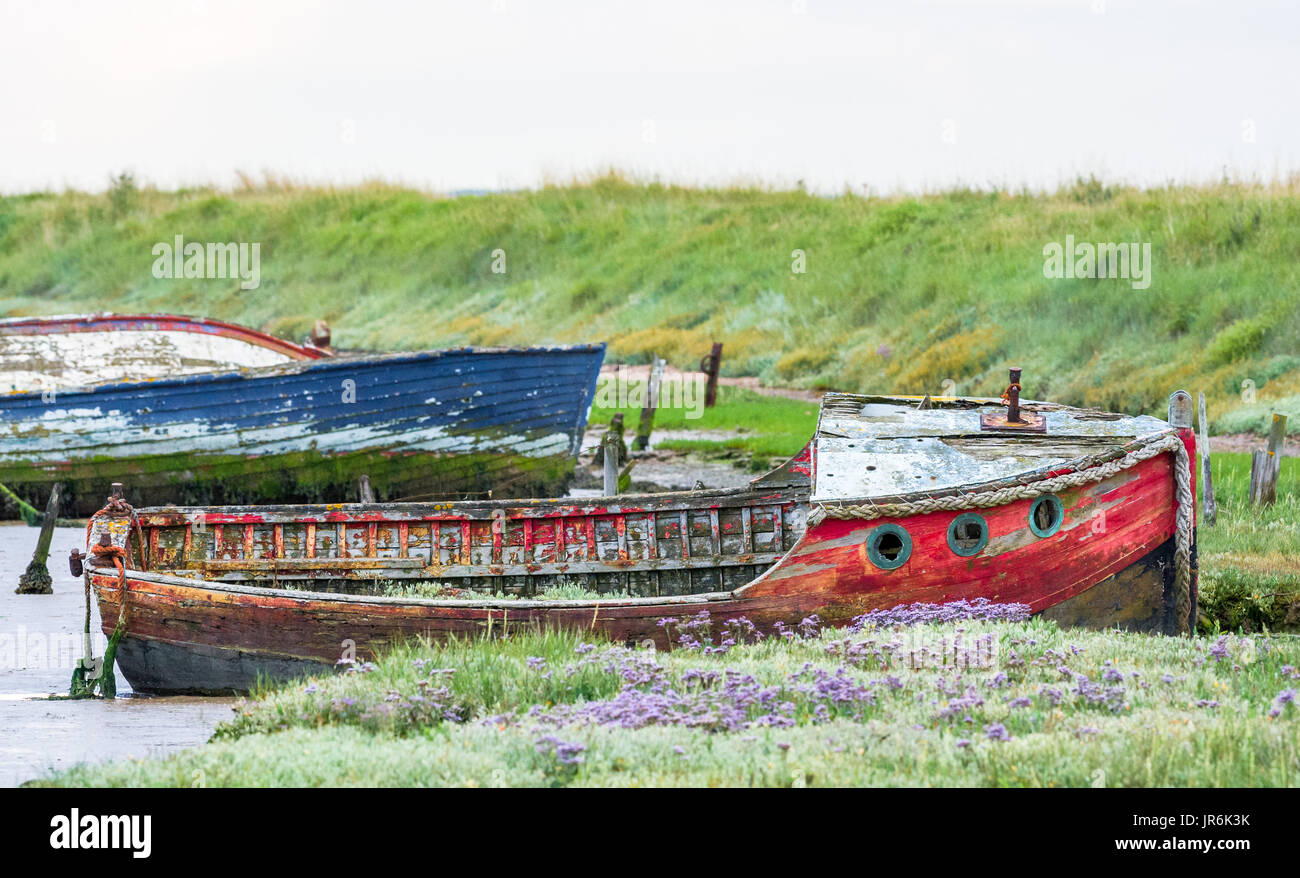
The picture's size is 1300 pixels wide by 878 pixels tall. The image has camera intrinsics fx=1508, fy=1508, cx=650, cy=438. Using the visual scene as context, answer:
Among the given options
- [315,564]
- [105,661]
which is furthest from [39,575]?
[105,661]

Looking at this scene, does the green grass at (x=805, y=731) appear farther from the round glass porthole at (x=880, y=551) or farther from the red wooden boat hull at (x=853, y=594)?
the round glass porthole at (x=880, y=551)

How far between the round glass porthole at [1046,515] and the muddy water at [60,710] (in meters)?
5.28

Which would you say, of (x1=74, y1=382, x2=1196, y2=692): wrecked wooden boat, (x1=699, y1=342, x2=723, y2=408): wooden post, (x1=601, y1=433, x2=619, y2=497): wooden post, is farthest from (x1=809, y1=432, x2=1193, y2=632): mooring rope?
(x1=699, y1=342, x2=723, y2=408): wooden post

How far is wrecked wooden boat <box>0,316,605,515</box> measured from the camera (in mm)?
17547

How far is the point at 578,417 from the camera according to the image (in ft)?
62.3

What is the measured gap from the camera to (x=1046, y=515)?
978cm

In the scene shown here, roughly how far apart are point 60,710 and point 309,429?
26.7 feet

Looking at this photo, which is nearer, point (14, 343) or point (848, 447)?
point (848, 447)

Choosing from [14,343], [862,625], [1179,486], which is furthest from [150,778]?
[14,343]

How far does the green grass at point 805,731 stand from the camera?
20.1 feet

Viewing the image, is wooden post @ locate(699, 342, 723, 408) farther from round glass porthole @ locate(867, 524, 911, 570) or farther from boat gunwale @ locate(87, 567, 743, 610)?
boat gunwale @ locate(87, 567, 743, 610)

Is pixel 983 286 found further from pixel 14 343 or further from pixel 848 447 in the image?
pixel 848 447

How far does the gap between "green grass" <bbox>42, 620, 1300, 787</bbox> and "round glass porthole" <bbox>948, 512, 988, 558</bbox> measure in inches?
39.3

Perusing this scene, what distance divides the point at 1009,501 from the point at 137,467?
11912mm
